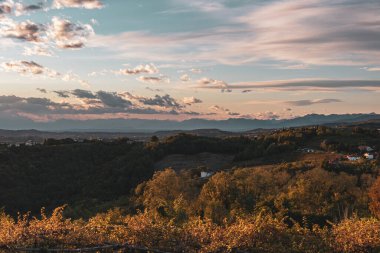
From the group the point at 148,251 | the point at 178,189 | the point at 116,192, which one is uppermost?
the point at 148,251

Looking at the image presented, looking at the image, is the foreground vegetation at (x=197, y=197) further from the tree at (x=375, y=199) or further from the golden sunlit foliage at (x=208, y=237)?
the tree at (x=375, y=199)

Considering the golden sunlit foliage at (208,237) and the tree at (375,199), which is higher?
the golden sunlit foliage at (208,237)

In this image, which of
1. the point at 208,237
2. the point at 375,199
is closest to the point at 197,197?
the point at 375,199

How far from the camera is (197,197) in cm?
6406

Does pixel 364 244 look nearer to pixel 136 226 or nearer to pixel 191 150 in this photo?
pixel 136 226

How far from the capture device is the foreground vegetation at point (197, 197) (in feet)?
53.3

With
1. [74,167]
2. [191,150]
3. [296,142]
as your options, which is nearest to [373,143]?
[296,142]

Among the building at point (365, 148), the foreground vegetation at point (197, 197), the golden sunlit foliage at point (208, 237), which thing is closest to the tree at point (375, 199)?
the foreground vegetation at point (197, 197)

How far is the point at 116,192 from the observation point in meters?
120

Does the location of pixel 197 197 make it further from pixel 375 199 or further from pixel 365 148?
pixel 365 148

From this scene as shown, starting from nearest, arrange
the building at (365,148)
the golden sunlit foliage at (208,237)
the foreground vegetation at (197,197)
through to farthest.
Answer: the golden sunlit foliage at (208,237) < the foreground vegetation at (197,197) < the building at (365,148)

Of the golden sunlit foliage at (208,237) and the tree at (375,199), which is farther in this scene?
the tree at (375,199)

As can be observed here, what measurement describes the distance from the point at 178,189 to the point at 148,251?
53.2 meters

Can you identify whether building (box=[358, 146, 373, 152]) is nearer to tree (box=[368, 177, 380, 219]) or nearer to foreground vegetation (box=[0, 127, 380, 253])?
foreground vegetation (box=[0, 127, 380, 253])
